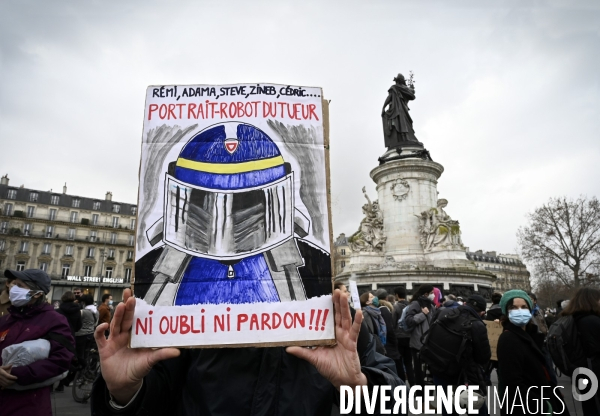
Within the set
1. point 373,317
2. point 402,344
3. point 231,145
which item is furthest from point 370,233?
point 231,145

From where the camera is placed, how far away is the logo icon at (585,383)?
13.1 feet

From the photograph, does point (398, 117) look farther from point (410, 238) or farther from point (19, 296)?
point (19, 296)

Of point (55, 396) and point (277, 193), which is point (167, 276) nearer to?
point (277, 193)

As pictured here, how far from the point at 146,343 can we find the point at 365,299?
16.9 feet

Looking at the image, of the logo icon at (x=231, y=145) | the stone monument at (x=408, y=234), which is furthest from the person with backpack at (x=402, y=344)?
the stone monument at (x=408, y=234)

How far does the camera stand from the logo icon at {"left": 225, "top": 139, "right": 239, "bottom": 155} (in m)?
2.16

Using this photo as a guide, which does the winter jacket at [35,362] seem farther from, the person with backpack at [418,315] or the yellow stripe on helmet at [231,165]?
the person with backpack at [418,315]

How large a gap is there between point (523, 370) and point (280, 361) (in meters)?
3.18

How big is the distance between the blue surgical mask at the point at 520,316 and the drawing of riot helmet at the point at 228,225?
3.12 m

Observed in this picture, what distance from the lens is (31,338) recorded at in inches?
140

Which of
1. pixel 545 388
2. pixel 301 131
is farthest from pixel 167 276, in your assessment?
pixel 545 388

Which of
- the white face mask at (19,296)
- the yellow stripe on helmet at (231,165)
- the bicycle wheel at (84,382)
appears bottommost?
the bicycle wheel at (84,382)

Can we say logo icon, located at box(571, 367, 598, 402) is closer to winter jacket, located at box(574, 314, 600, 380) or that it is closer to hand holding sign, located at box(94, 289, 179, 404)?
winter jacket, located at box(574, 314, 600, 380)

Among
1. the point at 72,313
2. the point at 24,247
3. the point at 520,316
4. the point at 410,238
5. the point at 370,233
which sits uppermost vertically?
the point at 24,247
